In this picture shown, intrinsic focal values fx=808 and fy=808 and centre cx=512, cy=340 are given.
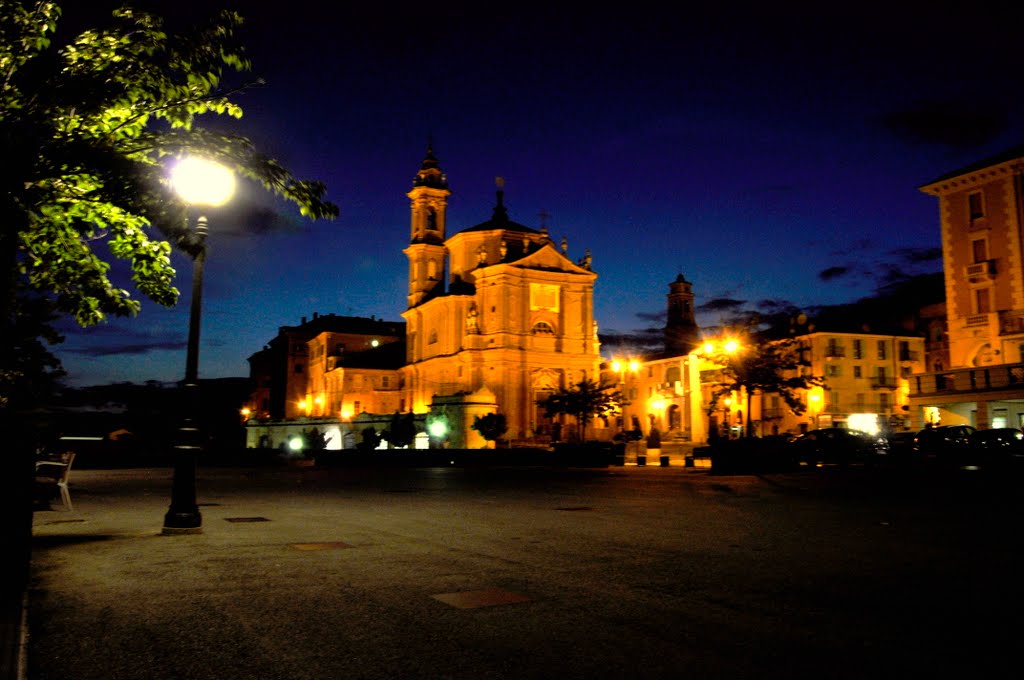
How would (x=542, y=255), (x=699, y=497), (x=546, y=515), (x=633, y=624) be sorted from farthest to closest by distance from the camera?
(x=542, y=255) → (x=699, y=497) → (x=546, y=515) → (x=633, y=624)

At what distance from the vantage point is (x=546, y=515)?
13.7 metres

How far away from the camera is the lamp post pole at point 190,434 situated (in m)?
10.6

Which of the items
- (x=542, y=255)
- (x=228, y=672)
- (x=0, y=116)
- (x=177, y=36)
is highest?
(x=542, y=255)

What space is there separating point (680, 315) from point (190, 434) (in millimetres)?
117110

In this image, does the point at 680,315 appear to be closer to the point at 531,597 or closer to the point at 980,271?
the point at 980,271

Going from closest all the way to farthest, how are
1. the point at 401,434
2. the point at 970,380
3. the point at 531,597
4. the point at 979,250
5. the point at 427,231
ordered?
1. the point at 531,597
2. the point at 970,380
3. the point at 979,250
4. the point at 401,434
5. the point at 427,231

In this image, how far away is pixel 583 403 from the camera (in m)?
73.1

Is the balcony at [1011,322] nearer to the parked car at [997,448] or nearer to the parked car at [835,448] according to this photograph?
the parked car at [997,448]

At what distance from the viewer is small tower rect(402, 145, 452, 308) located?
94688 millimetres

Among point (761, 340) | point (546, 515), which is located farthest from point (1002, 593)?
point (761, 340)

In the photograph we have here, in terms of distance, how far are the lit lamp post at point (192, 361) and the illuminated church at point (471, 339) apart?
57.9 m

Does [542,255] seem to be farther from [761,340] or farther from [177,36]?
[177,36]

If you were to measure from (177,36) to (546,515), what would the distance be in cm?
909

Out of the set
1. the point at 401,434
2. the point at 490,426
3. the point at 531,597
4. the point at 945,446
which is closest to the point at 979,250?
the point at 945,446
